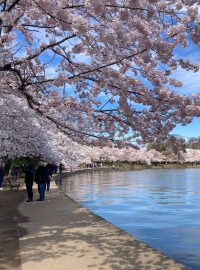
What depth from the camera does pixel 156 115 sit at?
10.3 metres

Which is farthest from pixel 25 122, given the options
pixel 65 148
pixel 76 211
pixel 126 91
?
pixel 65 148

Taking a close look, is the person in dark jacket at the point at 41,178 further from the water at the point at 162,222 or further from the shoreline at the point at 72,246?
the shoreline at the point at 72,246

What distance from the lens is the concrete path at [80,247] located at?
842cm

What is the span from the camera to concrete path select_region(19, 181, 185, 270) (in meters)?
8.42

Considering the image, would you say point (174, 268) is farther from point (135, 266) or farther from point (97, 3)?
point (97, 3)

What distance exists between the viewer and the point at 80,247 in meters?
9.93

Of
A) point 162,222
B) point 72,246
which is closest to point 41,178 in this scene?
point 162,222

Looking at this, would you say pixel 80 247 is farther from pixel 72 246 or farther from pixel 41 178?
pixel 41 178

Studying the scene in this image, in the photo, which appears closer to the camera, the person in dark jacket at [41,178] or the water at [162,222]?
the water at [162,222]

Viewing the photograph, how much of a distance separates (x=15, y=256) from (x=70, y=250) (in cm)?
123

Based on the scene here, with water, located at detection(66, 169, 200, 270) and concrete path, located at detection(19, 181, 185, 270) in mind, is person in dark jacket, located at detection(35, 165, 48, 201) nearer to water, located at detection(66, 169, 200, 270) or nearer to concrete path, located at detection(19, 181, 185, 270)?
water, located at detection(66, 169, 200, 270)

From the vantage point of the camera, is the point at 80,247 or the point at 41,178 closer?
the point at 80,247

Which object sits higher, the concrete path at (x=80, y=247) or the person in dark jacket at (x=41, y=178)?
the person in dark jacket at (x=41, y=178)

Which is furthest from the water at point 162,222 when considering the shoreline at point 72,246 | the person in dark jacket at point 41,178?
the person in dark jacket at point 41,178
